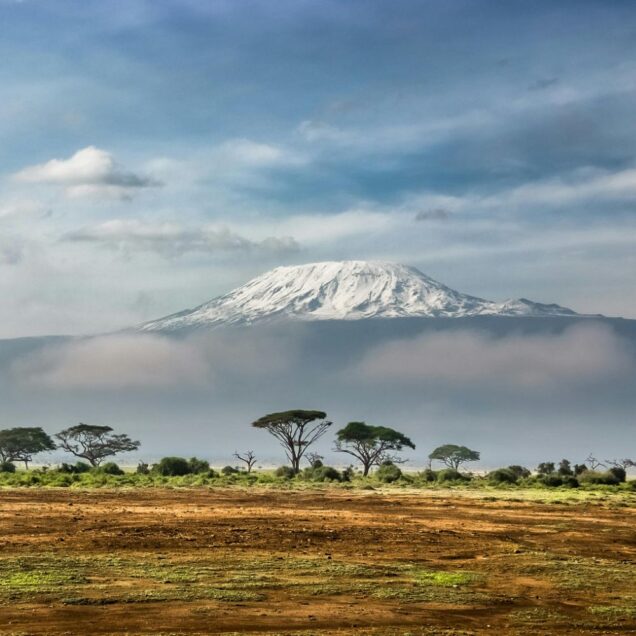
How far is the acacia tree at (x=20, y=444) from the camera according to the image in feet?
391

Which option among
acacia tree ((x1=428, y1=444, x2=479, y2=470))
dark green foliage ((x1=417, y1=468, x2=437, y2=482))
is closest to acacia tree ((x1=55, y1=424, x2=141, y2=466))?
dark green foliage ((x1=417, y1=468, x2=437, y2=482))

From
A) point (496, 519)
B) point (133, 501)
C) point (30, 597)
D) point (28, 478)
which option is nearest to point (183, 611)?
point (30, 597)

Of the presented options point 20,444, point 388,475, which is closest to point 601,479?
point 388,475

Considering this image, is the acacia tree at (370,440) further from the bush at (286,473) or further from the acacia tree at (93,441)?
the acacia tree at (93,441)

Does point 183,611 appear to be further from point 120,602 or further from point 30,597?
point 30,597

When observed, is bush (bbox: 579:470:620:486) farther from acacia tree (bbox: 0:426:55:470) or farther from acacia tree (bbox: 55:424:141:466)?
acacia tree (bbox: 0:426:55:470)

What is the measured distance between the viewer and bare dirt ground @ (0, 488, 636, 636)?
656 inches

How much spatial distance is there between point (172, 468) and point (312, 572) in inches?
2569

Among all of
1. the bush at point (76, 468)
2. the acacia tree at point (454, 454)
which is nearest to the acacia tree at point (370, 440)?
the bush at point (76, 468)

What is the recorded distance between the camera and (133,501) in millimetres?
44250

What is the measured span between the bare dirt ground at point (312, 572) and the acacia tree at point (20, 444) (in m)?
85.5

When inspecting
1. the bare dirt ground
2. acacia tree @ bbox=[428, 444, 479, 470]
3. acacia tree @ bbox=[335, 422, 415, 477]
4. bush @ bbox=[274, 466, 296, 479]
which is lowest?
the bare dirt ground

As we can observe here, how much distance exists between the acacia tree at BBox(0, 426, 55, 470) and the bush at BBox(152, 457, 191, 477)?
3747 cm

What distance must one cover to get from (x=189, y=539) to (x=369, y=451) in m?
88.2
